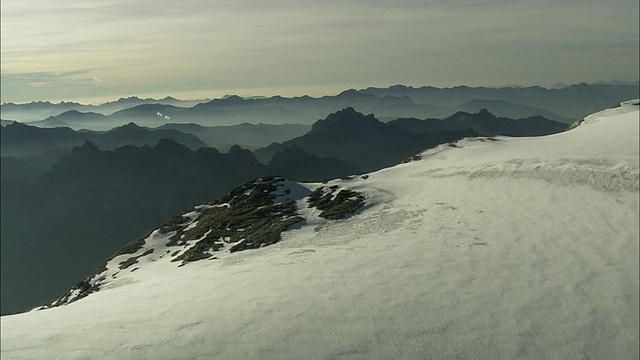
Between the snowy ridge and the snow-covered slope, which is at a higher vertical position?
the snow-covered slope

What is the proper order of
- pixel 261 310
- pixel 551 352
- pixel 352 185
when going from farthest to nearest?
pixel 352 185
pixel 261 310
pixel 551 352

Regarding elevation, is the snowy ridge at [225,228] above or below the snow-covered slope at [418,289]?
below

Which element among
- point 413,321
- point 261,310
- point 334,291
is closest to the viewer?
point 413,321

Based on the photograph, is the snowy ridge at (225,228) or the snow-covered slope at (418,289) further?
the snowy ridge at (225,228)

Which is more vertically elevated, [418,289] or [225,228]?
[418,289]

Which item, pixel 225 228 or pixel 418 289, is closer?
pixel 418 289

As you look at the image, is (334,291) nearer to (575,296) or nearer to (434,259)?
(434,259)

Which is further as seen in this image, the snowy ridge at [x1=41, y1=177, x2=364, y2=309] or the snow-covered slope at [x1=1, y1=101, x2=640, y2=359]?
the snowy ridge at [x1=41, y1=177, x2=364, y2=309]

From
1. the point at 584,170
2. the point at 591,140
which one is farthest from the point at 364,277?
the point at 591,140
